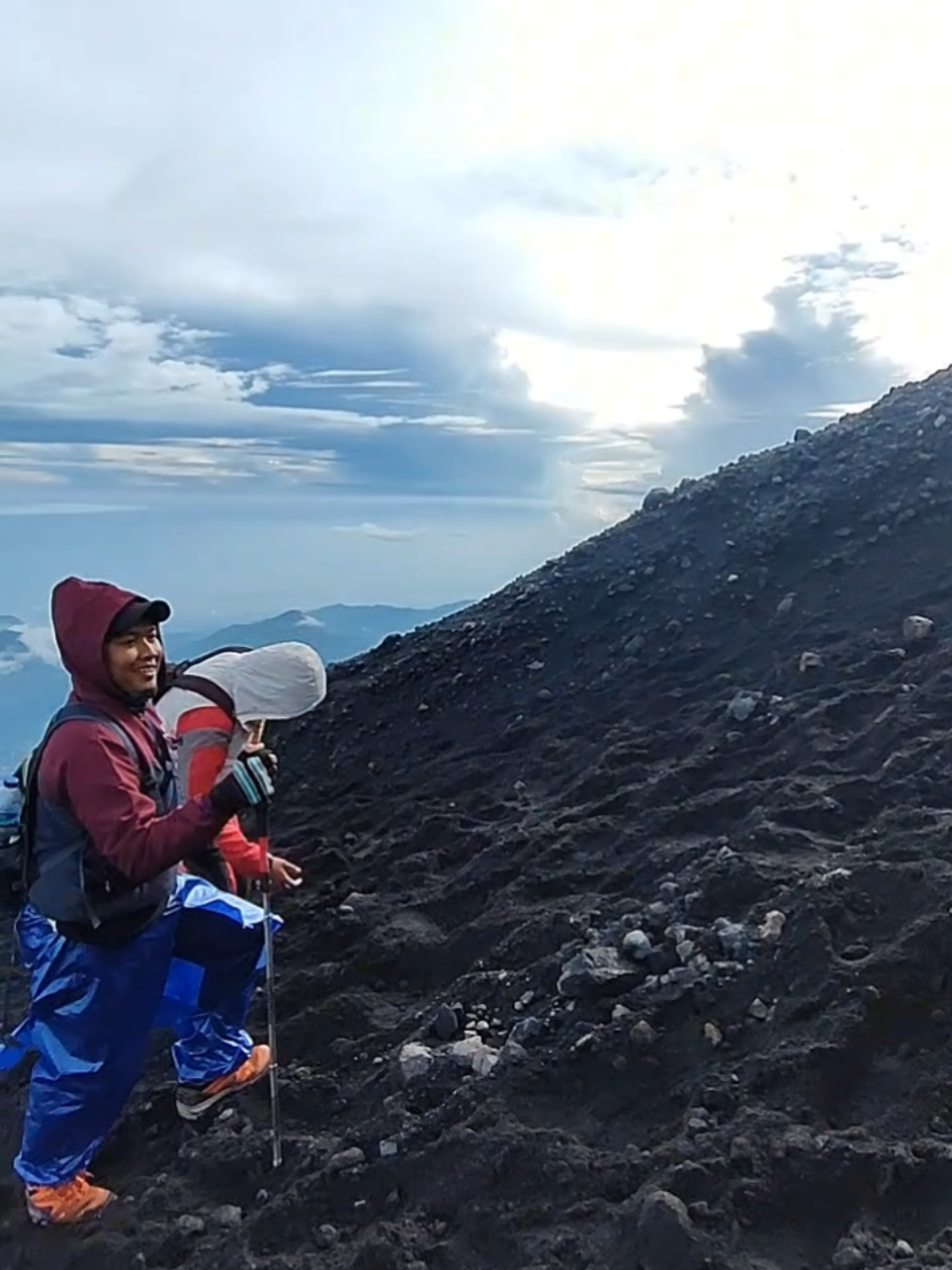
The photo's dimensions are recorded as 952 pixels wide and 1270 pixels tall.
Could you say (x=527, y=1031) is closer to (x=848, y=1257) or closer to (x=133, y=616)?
(x=848, y=1257)

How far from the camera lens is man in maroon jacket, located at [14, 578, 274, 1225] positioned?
13.1 feet

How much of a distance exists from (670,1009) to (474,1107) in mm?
822

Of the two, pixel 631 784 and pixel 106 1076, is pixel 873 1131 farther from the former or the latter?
pixel 631 784

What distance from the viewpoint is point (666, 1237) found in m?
3.41

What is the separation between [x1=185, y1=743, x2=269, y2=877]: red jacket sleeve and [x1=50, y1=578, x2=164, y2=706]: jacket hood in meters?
1.01

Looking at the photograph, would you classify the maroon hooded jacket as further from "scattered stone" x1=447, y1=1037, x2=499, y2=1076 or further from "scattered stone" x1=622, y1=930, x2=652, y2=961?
"scattered stone" x1=622, y1=930, x2=652, y2=961

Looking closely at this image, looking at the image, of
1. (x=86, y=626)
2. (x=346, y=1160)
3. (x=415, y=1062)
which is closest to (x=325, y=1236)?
(x=346, y=1160)

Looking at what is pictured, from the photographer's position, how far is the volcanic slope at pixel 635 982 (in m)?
3.70

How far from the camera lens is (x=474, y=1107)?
4312mm

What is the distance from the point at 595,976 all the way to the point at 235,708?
6.18 feet

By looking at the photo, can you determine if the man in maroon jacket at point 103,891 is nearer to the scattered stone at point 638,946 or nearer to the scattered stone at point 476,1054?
the scattered stone at point 476,1054

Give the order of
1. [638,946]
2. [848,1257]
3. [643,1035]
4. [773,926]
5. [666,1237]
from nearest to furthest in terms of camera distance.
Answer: [848,1257]
[666,1237]
[643,1035]
[773,926]
[638,946]

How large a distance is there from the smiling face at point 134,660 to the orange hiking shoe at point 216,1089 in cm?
174

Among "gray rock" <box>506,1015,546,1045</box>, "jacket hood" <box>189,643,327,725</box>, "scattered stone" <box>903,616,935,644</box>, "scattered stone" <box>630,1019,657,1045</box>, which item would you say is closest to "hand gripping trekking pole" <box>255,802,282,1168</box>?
"jacket hood" <box>189,643,327,725</box>
